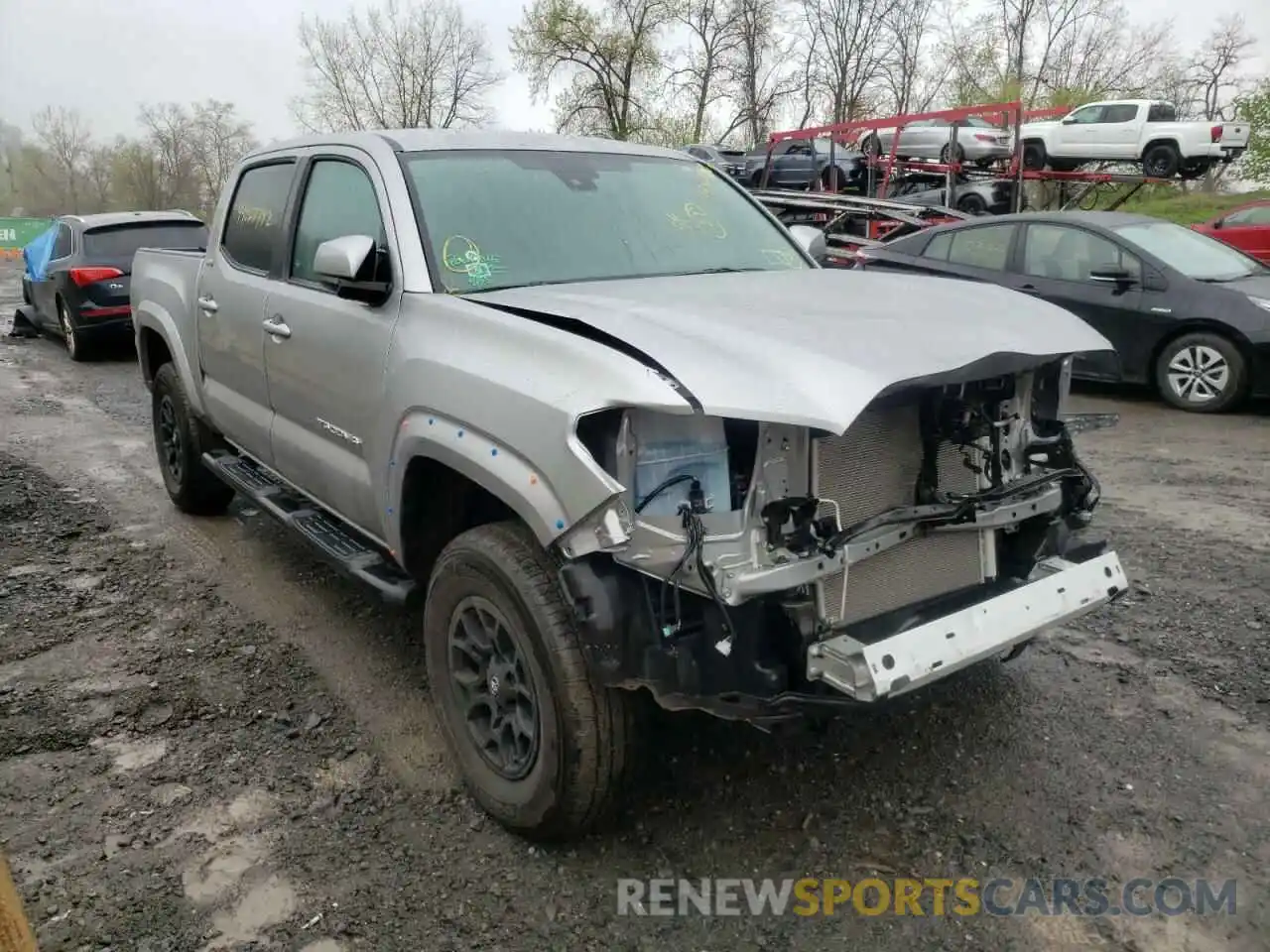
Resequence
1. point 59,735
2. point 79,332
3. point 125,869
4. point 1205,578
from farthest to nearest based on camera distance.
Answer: point 79,332, point 1205,578, point 59,735, point 125,869

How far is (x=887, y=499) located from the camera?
8.84ft

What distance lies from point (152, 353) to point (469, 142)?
125 inches

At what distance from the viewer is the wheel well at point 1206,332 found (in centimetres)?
764

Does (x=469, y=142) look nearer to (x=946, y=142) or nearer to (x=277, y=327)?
(x=277, y=327)

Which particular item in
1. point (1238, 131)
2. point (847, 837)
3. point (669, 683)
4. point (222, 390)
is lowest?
point (847, 837)

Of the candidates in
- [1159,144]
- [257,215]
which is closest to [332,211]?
[257,215]

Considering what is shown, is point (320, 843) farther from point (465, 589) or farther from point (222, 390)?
point (222, 390)

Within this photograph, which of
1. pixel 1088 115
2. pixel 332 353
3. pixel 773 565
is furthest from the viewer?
pixel 1088 115

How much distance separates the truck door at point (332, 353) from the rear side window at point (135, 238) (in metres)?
8.70

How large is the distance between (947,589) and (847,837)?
77cm

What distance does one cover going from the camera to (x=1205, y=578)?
4504mm

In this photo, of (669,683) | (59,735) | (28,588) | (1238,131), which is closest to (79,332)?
(28,588)

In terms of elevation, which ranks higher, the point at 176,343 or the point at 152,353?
the point at 176,343

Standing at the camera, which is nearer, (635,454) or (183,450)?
(635,454)
